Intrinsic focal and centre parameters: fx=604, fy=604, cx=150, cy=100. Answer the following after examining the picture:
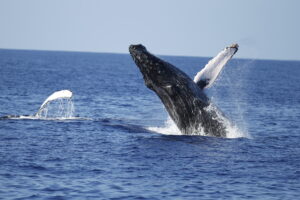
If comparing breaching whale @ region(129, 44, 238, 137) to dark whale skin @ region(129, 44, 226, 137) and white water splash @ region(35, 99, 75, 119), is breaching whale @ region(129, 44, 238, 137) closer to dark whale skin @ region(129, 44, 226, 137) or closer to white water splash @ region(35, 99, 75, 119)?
dark whale skin @ region(129, 44, 226, 137)

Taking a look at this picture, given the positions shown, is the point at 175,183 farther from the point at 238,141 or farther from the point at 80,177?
the point at 238,141

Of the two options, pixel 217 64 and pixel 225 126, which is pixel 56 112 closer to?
pixel 225 126

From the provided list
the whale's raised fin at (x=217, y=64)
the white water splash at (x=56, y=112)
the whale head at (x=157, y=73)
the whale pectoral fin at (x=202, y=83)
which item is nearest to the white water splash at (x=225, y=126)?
the whale pectoral fin at (x=202, y=83)

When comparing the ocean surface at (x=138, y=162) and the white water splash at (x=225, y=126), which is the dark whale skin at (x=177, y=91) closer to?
the white water splash at (x=225, y=126)

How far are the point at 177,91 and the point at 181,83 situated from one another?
0.95ft

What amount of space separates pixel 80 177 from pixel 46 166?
151 centimetres

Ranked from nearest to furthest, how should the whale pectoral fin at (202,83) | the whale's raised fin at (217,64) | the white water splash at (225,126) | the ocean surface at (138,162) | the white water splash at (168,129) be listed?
the ocean surface at (138,162) → the whale's raised fin at (217,64) → the whale pectoral fin at (202,83) → the white water splash at (225,126) → the white water splash at (168,129)

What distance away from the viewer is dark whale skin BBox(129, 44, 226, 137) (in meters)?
19.2

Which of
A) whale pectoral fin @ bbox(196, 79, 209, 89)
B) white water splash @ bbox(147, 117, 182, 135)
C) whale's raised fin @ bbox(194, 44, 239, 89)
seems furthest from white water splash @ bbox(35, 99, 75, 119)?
whale's raised fin @ bbox(194, 44, 239, 89)

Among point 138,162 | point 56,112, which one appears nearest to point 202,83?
point 138,162

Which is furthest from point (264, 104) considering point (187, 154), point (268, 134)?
point (187, 154)

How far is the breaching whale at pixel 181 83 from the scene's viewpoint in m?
19.2

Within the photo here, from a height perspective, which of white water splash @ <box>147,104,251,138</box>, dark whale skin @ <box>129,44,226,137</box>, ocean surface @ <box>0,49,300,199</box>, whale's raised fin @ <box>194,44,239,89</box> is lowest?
ocean surface @ <box>0,49,300,199</box>

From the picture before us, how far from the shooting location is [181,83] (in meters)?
19.4
